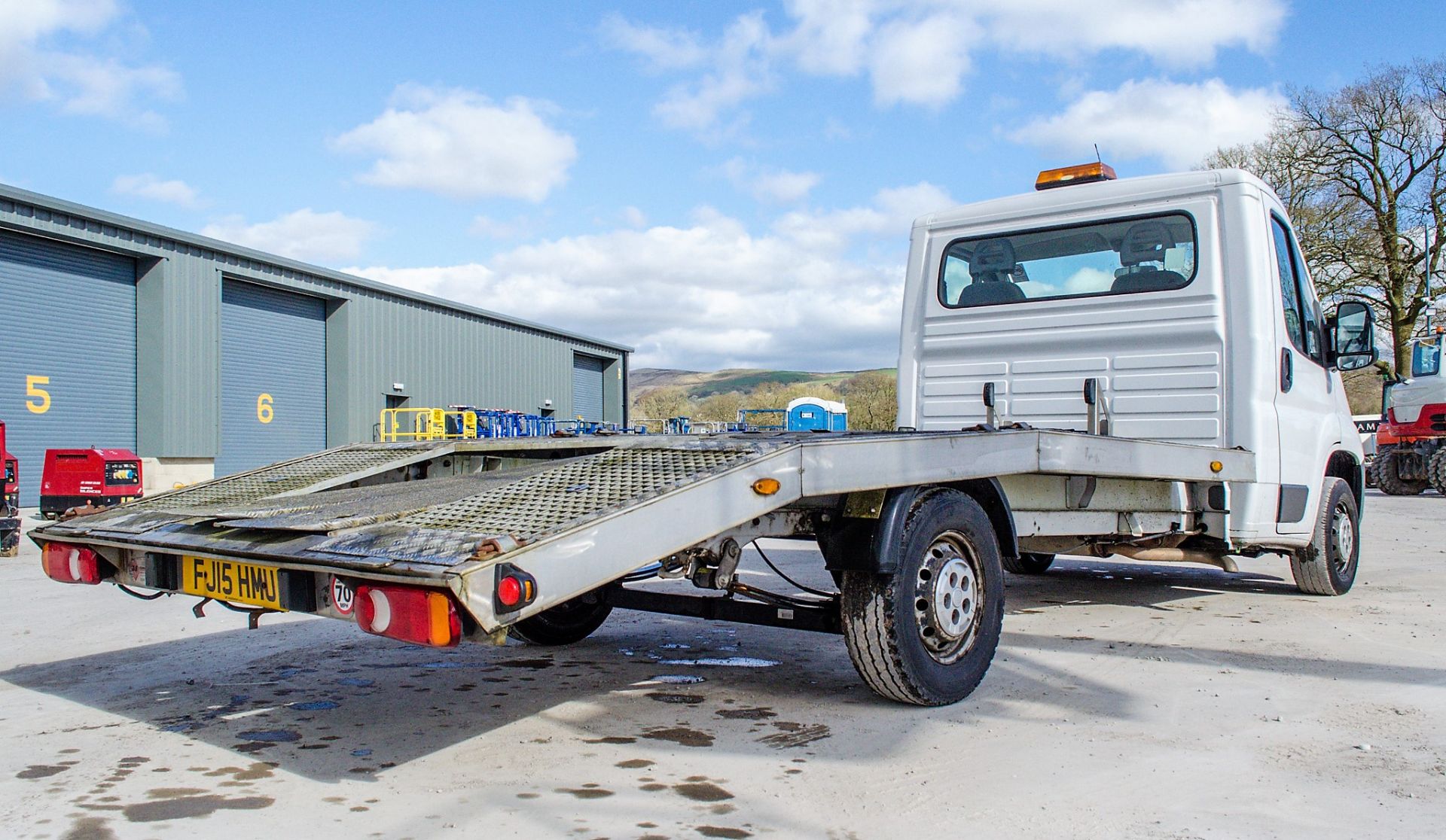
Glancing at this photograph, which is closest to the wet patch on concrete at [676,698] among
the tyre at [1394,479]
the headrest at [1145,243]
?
the headrest at [1145,243]

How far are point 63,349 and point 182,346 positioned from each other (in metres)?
1.99

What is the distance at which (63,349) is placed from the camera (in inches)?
699

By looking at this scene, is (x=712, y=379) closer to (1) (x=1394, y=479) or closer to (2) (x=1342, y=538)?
(1) (x=1394, y=479)

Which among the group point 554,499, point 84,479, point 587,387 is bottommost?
point 84,479

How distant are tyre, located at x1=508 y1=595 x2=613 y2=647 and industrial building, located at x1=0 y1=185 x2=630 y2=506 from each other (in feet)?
49.3

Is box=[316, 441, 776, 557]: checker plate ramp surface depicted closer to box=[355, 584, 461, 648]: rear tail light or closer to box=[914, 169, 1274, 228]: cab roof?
box=[355, 584, 461, 648]: rear tail light

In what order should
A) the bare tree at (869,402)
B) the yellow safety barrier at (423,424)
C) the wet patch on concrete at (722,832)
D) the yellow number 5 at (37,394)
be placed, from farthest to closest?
the bare tree at (869,402) < the yellow safety barrier at (423,424) < the yellow number 5 at (37,394) < the wet patch on concrete at (722,832)

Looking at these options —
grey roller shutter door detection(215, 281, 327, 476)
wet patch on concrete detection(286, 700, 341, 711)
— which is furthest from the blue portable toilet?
wet patch on concrete detection(286, 700, 341, 711)

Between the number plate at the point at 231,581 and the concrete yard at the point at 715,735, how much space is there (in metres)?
0.58

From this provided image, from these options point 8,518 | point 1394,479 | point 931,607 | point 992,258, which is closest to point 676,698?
point 931,607

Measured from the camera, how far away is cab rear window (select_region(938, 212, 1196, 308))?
600 cm

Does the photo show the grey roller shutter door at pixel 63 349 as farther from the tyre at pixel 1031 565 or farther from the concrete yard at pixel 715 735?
the tyre at pixel 1031 565

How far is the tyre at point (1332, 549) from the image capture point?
22.2 ft

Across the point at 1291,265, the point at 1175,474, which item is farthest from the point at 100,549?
the point at 1291,265
